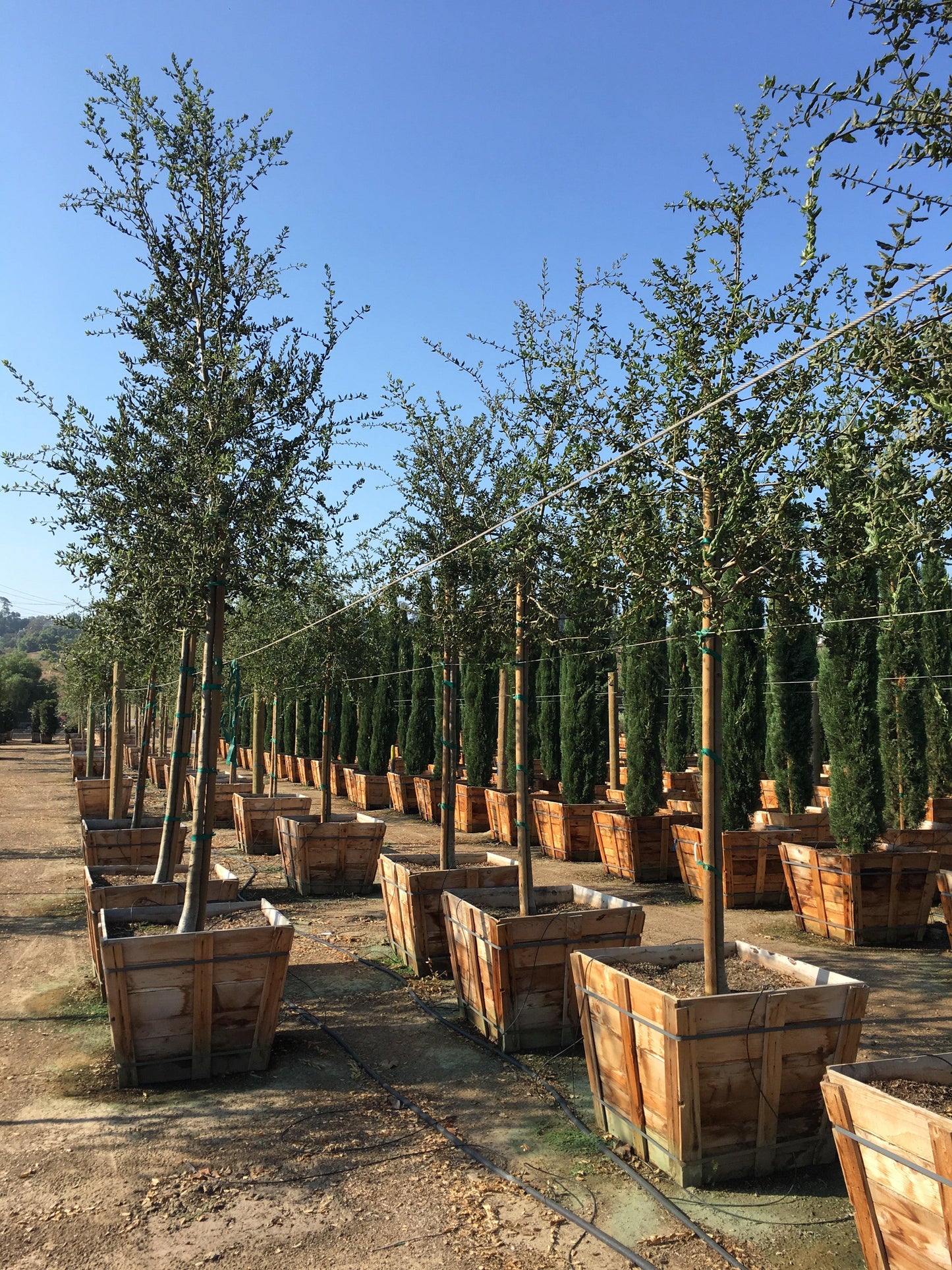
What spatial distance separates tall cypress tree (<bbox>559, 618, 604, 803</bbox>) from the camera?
17781 millimetres

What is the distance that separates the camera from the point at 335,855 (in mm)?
12852

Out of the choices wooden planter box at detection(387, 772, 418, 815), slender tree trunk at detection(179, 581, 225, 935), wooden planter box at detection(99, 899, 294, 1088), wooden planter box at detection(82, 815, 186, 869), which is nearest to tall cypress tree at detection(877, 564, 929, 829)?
wooden planter box at detection(387, 772, 418, 815)

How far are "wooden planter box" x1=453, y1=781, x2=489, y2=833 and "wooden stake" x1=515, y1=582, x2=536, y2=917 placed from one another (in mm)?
11630

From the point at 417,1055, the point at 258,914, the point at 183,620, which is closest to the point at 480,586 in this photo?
the point at 183,620

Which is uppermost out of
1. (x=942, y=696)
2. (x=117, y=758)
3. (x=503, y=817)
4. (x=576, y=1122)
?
(x=942, y=696)

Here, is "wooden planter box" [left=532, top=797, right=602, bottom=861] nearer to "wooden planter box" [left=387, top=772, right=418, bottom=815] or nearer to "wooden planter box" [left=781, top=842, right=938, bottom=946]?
"wooden planter box" [left=781, top=842, right=938, bottom=946]

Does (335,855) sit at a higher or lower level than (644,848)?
higher

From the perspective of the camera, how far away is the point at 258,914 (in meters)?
7.55

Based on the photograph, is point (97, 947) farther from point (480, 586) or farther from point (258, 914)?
point (480, 586)

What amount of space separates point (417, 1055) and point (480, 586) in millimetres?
Result: 4364

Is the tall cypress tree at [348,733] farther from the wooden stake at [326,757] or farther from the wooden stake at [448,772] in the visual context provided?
the wooden stake at [448,772]

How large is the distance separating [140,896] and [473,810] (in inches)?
492

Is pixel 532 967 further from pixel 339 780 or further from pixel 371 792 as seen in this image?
pixel 339 780

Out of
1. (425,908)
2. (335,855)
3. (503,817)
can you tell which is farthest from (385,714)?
(425,908)
